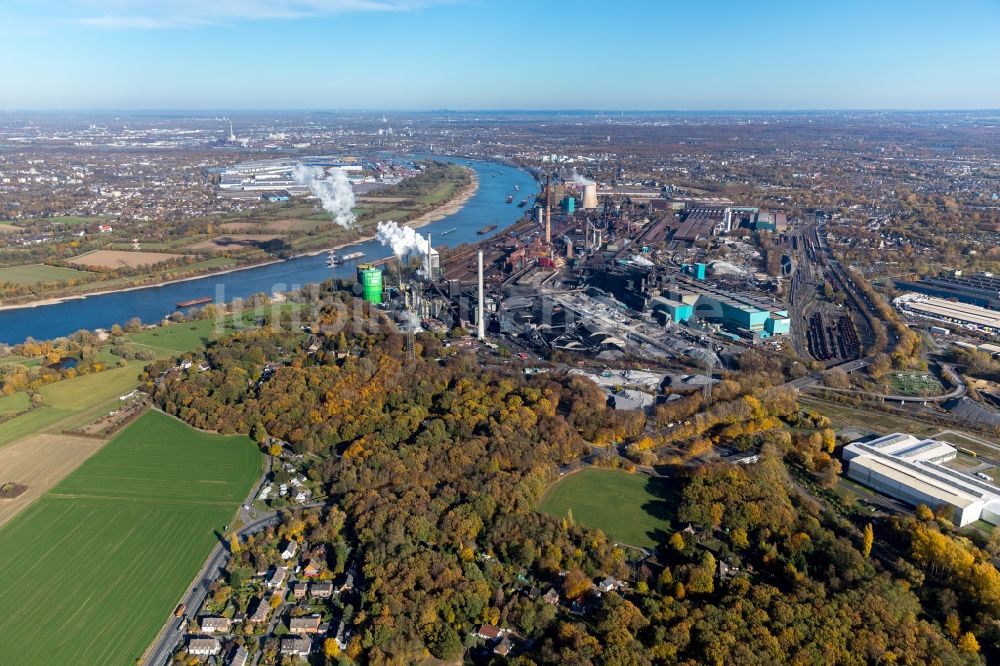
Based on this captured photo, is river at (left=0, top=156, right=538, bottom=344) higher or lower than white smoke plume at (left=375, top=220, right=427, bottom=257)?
lower

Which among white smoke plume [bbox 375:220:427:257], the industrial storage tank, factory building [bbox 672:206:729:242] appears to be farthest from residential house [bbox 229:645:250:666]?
factory building [bbox 672:206:729:242]

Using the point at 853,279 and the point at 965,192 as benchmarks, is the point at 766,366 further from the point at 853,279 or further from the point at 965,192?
the point at 965,192

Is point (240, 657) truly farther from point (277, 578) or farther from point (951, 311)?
point (951, 311)

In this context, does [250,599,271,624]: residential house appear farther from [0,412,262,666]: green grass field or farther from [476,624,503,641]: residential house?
[476,624,503,641]: residential house

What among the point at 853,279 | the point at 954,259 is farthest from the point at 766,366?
the point at 954,259

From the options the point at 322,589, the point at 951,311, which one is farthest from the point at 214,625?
the point at 951,311

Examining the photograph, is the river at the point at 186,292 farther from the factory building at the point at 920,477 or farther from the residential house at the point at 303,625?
the factory building at the point at 920,477
